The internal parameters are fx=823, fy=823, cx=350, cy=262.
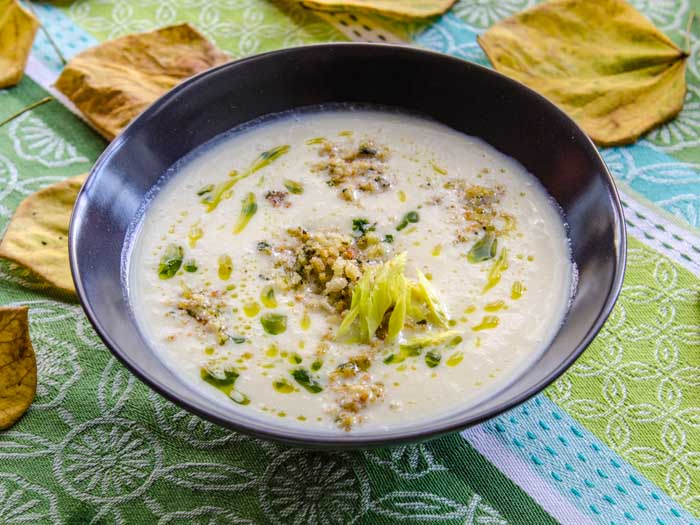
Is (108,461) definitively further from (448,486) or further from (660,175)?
(660,175)

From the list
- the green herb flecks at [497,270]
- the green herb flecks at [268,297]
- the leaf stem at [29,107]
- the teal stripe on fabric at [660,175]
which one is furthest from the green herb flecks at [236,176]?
the teal stripe on fabric at [660,175]

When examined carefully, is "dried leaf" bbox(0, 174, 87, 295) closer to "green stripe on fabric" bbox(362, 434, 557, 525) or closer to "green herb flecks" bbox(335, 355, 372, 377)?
"green herb flecks" bbox(335, 355, 372, 377)

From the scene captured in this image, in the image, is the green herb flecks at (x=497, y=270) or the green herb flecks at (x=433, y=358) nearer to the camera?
the green herb flecks at (x=433, y=358)

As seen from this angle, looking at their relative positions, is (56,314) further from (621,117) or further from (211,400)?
(621,117)

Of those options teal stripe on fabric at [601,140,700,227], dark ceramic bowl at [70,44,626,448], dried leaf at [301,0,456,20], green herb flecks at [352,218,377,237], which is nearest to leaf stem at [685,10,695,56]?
teal stripe on fabric at [601,140,700,227]

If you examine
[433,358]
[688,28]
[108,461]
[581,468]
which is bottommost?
[108,461]

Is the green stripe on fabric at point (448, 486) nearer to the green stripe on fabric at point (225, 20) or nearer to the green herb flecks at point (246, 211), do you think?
the green herb flecks at point (246, 211)

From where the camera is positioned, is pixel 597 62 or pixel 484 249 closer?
pixel 484 249

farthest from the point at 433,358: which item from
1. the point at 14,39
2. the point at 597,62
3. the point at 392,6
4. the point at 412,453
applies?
the point at 14,39
